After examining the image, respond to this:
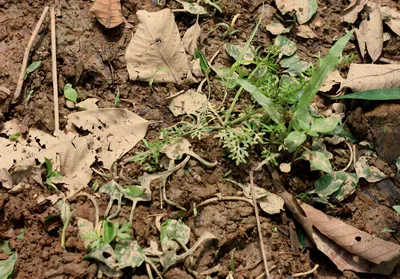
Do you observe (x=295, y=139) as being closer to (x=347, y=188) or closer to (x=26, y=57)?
(x=347, y=188)

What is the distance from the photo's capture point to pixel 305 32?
247 cm

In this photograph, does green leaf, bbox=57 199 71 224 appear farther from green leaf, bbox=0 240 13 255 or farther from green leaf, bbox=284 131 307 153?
green leaf, bbox=284 131 307 153

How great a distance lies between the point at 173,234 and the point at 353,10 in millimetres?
1535

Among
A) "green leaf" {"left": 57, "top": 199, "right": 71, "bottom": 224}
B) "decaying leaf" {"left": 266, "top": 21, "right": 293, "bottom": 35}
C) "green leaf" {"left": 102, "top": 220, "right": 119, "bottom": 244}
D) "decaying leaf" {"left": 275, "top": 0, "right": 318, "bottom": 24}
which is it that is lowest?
"green leaf" {"left": 102, "top": 220, "right": 119, "bottom": 244}

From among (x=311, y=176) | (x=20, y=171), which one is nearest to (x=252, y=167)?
(x=311, y=176)

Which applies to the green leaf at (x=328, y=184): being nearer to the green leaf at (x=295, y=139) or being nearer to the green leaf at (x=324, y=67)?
the green leaf at (x=295, y=139)

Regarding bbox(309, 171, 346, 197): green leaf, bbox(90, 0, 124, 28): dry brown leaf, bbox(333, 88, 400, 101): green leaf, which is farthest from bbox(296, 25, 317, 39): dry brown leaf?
bbox(90, 0, 124, 28): dry brown leaf

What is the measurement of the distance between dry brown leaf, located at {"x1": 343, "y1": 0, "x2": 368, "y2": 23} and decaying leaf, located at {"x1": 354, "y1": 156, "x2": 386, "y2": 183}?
81cm

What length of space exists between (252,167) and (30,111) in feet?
3.15

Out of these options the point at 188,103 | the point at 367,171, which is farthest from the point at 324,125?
the point at 188,103

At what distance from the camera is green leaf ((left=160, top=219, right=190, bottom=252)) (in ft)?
6.00

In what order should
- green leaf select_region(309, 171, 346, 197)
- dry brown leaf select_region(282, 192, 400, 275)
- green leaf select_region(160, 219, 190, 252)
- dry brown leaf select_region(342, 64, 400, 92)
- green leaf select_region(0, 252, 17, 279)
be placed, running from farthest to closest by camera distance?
1. dry brown leaf select_region(342, 64, 400, 92)
2. green leaf select_region(309, 171, 346, 197)
3. dry brown leaf select_region(282, 192, 400, 275)
4. green leaf select_region(160, 219, 190, 252)
5. green leaf select_region(0, 252, 17, 279)

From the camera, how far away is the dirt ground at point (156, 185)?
184 centimetres

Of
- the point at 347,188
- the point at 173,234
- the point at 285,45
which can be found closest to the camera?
the point at 173,234
